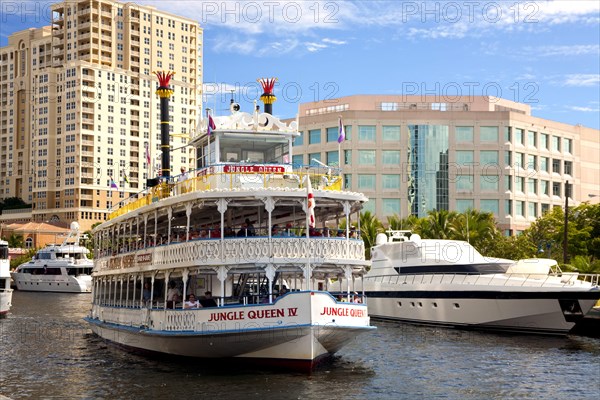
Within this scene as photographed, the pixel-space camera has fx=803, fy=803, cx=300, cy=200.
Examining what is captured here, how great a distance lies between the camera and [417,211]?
307ft

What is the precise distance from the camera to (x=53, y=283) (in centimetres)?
9969

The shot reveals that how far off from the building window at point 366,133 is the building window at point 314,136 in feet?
20.0

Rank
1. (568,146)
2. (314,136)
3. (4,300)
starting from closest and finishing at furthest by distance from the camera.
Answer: (4,300), (314,136), (568,146)

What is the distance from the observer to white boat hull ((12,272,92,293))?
3836 inches

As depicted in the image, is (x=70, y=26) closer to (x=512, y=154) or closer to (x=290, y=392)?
(x=512, y=154)

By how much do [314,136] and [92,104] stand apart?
72.2 meters

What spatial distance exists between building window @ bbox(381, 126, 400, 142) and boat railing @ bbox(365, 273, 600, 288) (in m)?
46.1

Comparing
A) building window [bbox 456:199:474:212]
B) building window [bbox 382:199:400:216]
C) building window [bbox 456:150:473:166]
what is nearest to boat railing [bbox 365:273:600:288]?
building window [bbox 382:199:400:216]

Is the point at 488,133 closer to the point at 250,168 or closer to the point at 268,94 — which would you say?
the point at 268,94

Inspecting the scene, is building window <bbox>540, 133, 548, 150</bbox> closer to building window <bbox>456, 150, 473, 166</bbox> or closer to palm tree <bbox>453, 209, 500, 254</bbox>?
building window <bbox>456, 150, 473, 166</bbox>

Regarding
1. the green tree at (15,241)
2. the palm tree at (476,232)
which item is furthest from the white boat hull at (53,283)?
the palm tree at (476,232)

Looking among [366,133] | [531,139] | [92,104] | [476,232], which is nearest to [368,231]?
[476,232]

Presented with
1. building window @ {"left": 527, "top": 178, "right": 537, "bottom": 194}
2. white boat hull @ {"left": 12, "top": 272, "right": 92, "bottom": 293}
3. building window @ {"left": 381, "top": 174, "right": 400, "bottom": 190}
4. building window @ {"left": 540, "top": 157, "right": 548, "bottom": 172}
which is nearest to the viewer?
building window @ {"left": 381, "top": 174, "right": 400, "bottom": 190}

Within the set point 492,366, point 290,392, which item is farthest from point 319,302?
point 492,366
